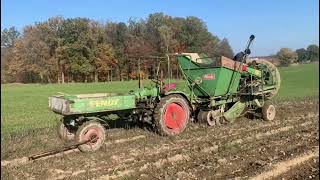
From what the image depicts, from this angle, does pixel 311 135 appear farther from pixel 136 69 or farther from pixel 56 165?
pixel 56 165

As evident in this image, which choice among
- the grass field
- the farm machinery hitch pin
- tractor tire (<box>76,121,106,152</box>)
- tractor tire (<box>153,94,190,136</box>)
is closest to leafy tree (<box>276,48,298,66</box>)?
the grass field

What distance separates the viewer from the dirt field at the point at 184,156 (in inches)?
297

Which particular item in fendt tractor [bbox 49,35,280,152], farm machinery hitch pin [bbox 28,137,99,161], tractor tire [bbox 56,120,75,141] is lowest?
farm machinery hitch pin [bbox 28,137,99,161]

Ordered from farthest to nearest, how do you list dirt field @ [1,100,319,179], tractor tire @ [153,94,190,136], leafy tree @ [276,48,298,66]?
leafy tree @ [276,48,298,66] → tractor tire @ [153,94,190,136] → dirt field @ [1,100,319,179]

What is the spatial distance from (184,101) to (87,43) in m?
20.2

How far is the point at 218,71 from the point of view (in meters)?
12.2

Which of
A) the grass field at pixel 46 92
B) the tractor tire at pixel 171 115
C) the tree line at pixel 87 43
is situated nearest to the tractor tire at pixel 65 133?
the tractor tire at pixel 171 115

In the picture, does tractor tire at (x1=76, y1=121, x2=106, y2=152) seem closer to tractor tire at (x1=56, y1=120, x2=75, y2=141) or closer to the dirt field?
the dirt field

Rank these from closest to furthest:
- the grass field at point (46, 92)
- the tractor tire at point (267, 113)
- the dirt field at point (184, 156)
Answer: the dirt field at point (184, 156) < the tractor tire at point (267, 113) < the grass field at point (46, 92)

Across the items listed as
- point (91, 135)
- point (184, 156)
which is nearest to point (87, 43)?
point (91, 135)

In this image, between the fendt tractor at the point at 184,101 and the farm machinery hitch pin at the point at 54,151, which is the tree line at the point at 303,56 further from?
the farm machinery hitch pin at the point at 54,151

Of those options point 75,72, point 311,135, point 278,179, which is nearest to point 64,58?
point 75,72

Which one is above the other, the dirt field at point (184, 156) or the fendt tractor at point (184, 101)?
the fendt tractor at point (184, 101)

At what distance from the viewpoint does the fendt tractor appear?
9441 mm
